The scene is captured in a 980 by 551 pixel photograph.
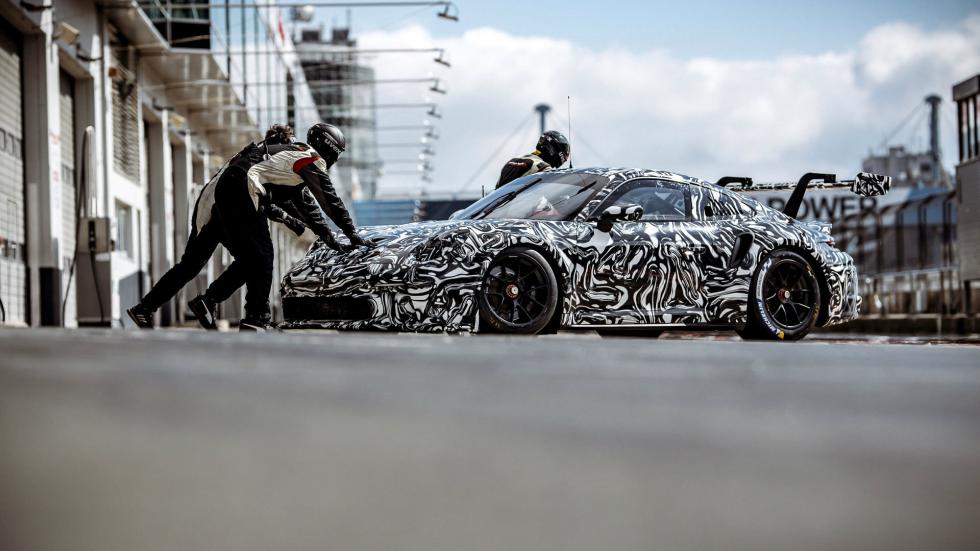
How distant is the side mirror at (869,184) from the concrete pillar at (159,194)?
19.2m

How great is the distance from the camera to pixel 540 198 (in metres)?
8.35

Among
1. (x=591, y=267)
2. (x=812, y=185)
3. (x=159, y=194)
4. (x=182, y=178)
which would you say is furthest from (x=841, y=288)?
(x=182, y=178)

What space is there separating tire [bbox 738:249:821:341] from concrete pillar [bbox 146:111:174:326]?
19.9 meters

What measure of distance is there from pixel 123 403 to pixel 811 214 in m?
51.3

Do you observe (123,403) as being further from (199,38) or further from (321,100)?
(321,100)

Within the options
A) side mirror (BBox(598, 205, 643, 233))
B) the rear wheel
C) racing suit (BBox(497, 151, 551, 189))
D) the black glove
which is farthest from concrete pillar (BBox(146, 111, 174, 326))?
side mirror (BBox(598, 205, 643, 233))

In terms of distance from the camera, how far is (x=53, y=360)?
1.23m

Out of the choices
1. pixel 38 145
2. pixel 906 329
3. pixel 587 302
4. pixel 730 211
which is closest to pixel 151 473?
pixel 587 302

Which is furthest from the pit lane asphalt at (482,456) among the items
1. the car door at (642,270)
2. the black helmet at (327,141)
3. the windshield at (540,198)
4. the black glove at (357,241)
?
the black helmet at (327,141)

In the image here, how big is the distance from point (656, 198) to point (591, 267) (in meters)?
0.98

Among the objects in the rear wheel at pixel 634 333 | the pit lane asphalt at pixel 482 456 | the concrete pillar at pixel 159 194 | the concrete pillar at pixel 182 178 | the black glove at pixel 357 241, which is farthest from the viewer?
the concrete pillar at pixel 182 178

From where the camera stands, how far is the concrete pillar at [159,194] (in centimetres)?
2678

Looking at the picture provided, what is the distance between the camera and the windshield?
8.20 meters

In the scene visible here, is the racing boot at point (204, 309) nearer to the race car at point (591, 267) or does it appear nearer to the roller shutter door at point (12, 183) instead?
the race car at point (591, 267)
